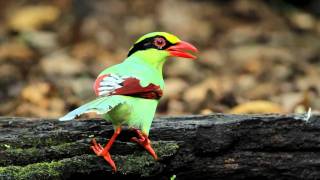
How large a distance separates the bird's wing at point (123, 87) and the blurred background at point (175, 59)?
2.88 m

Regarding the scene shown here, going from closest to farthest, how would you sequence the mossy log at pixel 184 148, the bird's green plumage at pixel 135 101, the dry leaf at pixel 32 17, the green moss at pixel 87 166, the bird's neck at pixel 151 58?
1. the bird's green plumage at pixel 135 101
2. the green moss at pixel 87 166
3. the mossy log at pixel 184 148
4. the bird's neck at pixel 151 58
5. the dry leaf at pixel 32 17

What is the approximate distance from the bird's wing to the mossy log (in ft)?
1.10

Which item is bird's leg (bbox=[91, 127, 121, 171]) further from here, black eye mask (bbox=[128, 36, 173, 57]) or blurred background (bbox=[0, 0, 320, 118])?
blurred background (bbox=[0, 0, 320, 118])

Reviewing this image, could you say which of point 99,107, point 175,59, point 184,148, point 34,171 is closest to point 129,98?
point 99,107

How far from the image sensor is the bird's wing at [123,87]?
474 cm

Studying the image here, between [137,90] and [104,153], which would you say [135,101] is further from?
[104,153]

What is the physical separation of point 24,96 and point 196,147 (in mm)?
3558

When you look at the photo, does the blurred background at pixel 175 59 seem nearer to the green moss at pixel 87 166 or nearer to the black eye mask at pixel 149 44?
the black eye mask at pixel 149 44

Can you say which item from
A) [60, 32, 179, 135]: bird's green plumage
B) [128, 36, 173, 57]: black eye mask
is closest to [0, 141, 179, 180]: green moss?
[60, 32, 179, 135]: bird's green plumage

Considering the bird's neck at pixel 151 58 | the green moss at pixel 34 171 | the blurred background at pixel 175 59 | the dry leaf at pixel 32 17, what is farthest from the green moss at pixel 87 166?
the dry leaf at pixel 32 17

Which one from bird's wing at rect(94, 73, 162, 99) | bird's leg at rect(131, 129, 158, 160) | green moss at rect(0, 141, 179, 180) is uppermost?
bird's wing at rect(94, 73, 162, 99)

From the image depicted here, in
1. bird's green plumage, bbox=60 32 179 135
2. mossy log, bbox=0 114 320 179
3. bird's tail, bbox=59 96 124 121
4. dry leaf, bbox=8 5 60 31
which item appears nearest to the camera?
bird's tail, bbox=59 96 124 121

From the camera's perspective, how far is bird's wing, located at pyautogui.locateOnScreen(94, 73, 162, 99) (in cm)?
474

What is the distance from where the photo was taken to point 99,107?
4523mm
